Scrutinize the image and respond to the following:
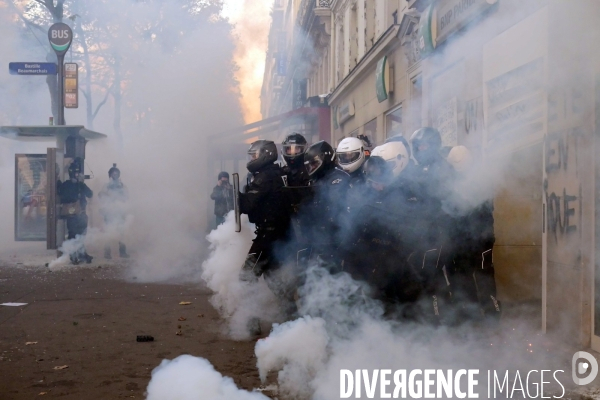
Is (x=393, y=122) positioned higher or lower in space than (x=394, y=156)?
higher

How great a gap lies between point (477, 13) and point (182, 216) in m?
11.2

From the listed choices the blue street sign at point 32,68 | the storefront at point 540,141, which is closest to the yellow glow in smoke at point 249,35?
the blue street sign at point 32,68

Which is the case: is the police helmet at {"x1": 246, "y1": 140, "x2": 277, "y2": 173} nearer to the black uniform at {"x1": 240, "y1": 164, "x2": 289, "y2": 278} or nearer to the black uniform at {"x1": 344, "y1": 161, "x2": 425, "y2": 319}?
the black uniform at {"x1": 240, "y1": 164, "x2": 289, "y2": 278}

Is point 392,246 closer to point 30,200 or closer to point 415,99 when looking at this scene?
point 415,99

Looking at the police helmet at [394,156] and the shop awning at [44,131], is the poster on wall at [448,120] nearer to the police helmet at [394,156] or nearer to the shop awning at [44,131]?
the police helmet at [394,156]

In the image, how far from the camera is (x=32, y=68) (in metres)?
12.8

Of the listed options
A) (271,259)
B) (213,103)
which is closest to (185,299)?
(271,259)

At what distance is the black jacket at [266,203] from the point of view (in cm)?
587

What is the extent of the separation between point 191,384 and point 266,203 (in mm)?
2743

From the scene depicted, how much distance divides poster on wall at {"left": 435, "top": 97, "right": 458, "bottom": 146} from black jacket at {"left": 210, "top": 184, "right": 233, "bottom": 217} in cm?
551

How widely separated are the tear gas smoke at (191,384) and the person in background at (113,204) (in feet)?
32.1

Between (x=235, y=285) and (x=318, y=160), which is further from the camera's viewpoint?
(x=235, y=285)

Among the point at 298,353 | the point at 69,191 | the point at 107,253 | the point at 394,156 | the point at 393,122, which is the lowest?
the point at 107,253

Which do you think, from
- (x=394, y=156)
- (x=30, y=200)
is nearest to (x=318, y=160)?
(x=394, y=156)
